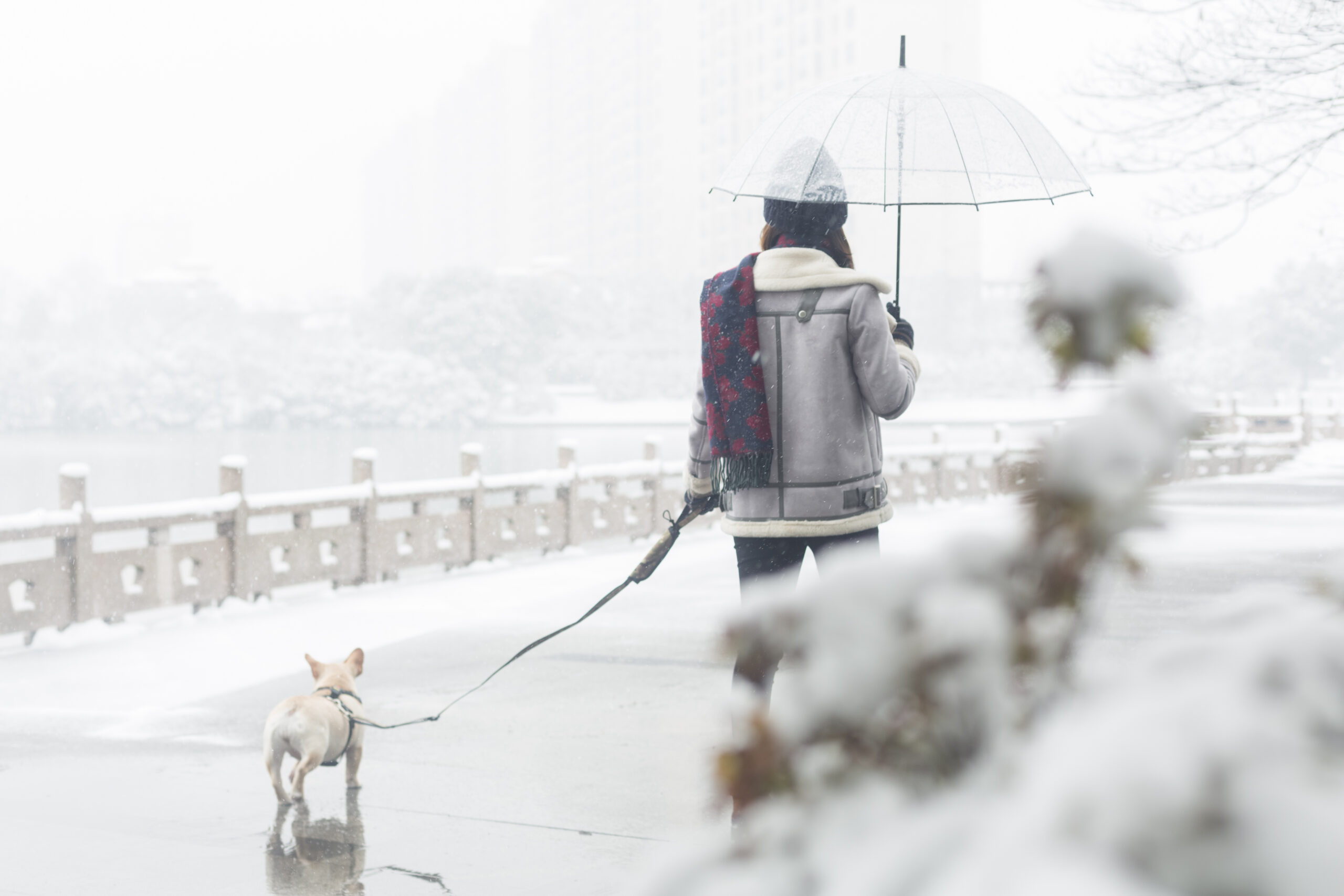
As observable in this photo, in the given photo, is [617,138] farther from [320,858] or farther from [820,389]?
[820,389]

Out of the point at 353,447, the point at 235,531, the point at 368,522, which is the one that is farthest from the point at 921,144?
the point at 353,447

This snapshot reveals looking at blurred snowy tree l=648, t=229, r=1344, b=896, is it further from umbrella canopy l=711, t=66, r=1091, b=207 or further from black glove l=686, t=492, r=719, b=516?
umbrella canopy l=711, t=66, r=1091, b=207

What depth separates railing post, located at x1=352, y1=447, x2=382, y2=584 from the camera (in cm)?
1248

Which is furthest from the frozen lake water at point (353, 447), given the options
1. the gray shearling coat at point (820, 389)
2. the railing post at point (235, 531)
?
the gray shearling coat at point (820, 389)

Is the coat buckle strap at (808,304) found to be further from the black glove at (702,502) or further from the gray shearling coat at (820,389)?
the black glove at (702,502)

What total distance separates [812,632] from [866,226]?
319 feet

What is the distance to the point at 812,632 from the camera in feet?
3.41

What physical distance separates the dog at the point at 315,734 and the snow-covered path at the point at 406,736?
0.12m

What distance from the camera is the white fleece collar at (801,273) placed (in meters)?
3.62

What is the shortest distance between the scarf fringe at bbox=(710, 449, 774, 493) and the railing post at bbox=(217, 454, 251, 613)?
801 cm

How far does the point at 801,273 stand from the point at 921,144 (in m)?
1.43

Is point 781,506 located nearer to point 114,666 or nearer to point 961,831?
point 961,831

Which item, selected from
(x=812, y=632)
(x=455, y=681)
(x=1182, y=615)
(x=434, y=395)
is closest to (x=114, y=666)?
(x=455, y=681)

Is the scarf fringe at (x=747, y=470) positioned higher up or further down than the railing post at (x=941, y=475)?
higher up
